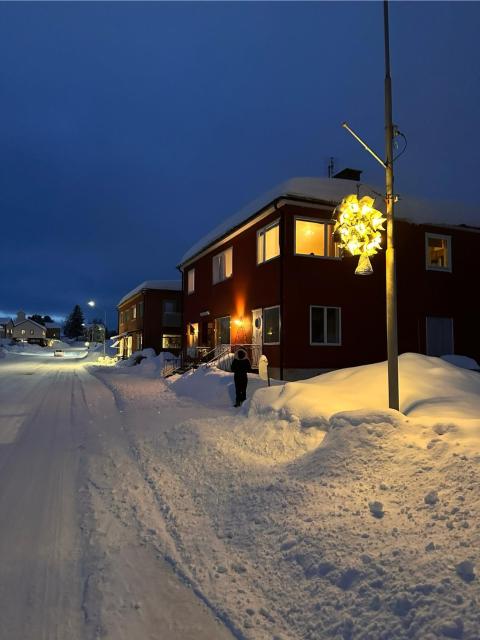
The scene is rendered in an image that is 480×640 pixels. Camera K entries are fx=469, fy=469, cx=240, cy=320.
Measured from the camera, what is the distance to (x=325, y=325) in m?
17.7

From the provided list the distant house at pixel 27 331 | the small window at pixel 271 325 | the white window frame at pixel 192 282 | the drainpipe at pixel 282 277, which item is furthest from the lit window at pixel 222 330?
the distant house at pixel 27 331

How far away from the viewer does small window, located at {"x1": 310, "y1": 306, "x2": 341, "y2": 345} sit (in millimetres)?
17484

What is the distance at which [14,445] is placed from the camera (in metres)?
8.66

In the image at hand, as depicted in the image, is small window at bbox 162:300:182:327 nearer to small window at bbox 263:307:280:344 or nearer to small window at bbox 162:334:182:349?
small window at bbox 162:334:182:349

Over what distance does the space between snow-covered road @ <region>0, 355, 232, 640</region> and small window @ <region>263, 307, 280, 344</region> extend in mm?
9987

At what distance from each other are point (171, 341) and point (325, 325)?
2339 cm

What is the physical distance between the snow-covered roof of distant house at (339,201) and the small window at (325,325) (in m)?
4.01

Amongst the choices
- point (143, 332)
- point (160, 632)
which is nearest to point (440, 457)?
point (160, 632)

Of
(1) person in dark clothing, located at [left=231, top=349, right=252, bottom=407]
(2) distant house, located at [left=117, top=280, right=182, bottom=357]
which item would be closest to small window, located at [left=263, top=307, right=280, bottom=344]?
(1) person in dark clothing, located at [left=231, top=349, right=252, bottom=407]

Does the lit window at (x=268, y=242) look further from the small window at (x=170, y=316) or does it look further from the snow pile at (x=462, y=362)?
the small window at (x=170, y=316)

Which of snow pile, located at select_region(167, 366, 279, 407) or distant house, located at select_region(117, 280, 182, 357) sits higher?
distant house, located at select_region(117, 280, 182, 357)

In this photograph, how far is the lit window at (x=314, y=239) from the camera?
1747cm

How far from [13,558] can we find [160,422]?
6632 mm

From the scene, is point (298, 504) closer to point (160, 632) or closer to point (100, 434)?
point (160, 632)
